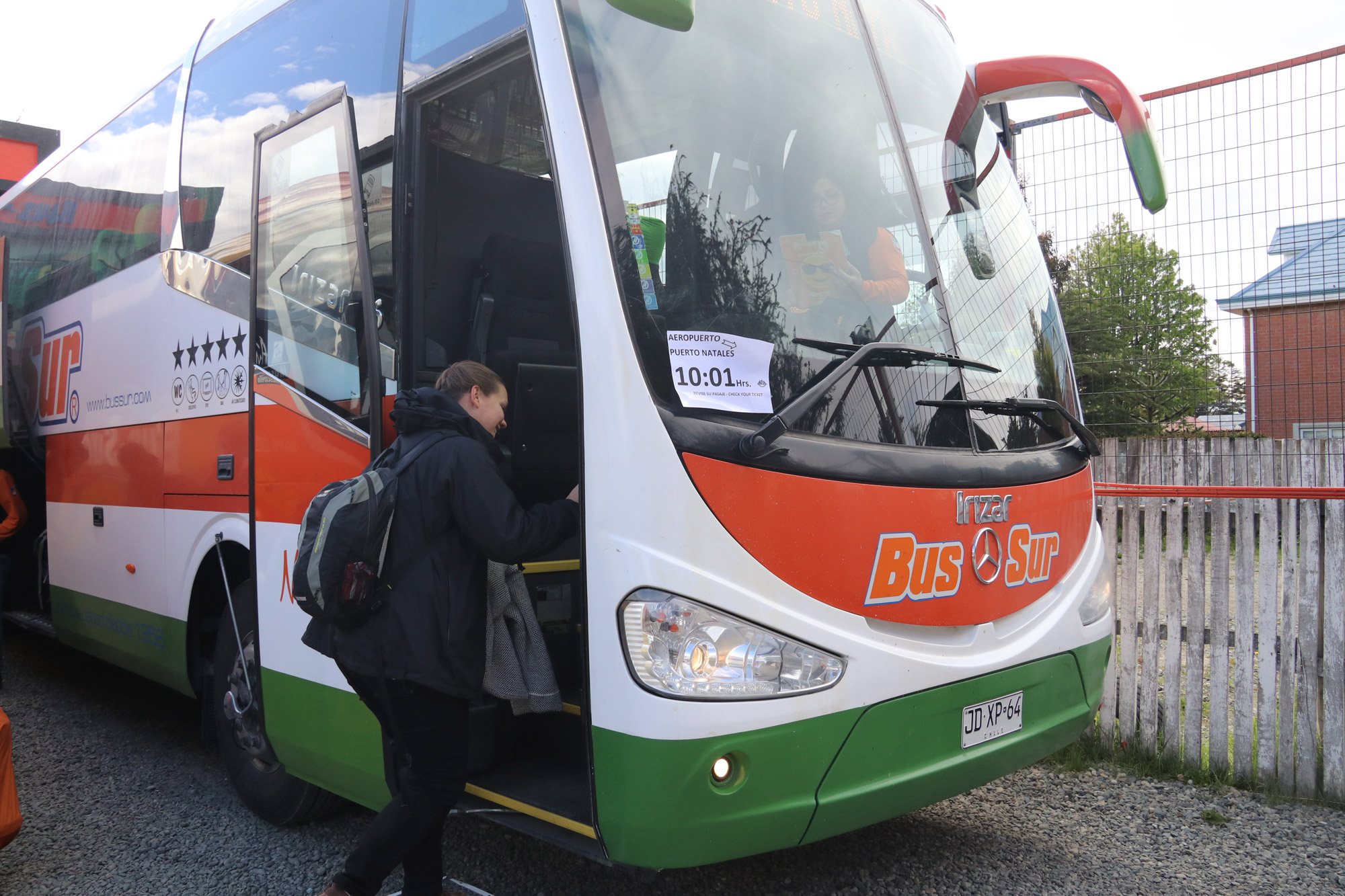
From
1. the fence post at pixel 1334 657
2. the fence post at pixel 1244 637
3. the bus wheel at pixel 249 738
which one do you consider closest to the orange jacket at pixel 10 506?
the bus wheel at pixel 249 738

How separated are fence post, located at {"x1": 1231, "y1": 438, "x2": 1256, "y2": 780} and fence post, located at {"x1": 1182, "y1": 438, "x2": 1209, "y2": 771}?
14 centimetres

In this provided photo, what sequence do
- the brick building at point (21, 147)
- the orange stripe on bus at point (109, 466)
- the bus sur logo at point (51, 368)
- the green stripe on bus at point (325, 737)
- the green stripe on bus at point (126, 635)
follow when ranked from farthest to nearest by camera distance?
the brick building at point (21, 147) < the bus sur logo at point (51, 368) < the orange stripe on bus at point (109, 466) < the green stripe on bus at point (126, 635) < the green stripe on bus at point (325, 737)

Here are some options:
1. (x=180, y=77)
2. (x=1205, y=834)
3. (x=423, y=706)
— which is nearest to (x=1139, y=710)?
(x=1205, y=834)

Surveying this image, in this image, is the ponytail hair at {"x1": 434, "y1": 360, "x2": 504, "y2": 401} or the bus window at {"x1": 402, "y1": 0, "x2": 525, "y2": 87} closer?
the bus window at {"x1": 402, "y1": 0, "x2": 525, "y2": 87}

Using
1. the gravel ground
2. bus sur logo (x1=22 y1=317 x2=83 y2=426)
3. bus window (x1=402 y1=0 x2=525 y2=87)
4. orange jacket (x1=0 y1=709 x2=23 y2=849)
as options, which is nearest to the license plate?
the gravel ground

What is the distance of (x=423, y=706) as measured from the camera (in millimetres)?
2934

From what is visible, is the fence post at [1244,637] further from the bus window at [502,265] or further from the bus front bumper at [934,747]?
the bus window at [502,265]

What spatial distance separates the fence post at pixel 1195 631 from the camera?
15.0ft

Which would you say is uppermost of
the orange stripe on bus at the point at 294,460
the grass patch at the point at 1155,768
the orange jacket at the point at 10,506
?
the orange stripe on bus at the point at 294,460

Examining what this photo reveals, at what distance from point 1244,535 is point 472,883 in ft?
12.1

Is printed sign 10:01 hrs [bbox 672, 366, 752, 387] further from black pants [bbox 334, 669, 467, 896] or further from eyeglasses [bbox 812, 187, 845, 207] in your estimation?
black pants [bbox 334, 669, 467, 896]

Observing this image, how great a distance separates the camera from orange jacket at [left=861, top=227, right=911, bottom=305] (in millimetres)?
3062

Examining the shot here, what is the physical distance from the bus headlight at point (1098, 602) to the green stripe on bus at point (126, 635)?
402 cm

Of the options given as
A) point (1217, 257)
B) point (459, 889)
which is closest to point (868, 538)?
point (459, 889)
